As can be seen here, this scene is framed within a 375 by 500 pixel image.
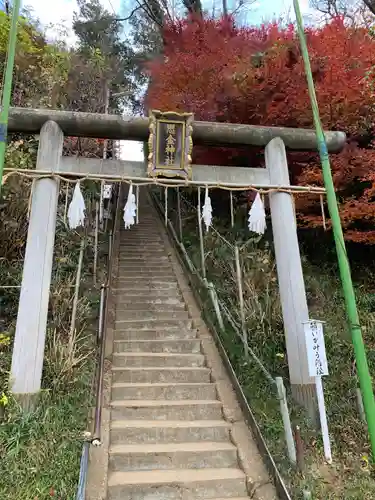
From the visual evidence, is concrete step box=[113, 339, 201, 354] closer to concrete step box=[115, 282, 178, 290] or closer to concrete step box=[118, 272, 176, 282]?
concrete step box=[115, 282, 178, 290]

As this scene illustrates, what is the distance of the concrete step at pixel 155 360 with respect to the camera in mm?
6847

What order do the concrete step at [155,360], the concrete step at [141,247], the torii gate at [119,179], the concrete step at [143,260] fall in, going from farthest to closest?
1. the concrete step at [141,247]
2. the concrete step at [143,260]
3. the concrete step at [155,360]
4. the torii gate at [119,179]

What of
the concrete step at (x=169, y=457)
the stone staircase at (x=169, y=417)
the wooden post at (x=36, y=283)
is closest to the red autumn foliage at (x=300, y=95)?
the stone staircase at (x=169, y=417)

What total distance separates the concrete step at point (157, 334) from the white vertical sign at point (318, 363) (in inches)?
115

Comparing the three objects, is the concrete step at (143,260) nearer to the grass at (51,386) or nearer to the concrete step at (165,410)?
the grass at (51,386)

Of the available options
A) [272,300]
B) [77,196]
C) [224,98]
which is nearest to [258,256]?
[272,300]

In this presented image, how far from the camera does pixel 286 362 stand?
23.0 feet

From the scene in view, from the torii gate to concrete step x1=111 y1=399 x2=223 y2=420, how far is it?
1.28 metres

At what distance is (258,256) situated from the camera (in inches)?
397

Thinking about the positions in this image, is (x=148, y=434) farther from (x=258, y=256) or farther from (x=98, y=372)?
(x=258, y=256)

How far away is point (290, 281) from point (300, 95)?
4763 mm

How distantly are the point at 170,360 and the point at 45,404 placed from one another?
2.26 meters

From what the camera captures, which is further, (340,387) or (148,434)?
(340,387)

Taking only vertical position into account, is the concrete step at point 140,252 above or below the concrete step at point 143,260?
above
